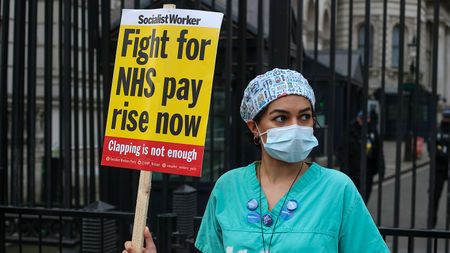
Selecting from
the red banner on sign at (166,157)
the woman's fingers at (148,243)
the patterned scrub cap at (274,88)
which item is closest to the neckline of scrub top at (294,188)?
the patterned scrub cap at (274,88)

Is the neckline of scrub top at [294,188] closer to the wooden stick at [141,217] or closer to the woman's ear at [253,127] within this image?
the woman's ear at [253,127]

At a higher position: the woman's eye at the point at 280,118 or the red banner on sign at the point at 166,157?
the woman's eye at the point at 280,118

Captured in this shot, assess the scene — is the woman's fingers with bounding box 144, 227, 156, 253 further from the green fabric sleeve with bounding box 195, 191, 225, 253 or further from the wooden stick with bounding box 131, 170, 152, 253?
the green fabric sleeve with bounding box 195, 191, 225, 253

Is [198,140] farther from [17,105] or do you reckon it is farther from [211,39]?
[17,105]

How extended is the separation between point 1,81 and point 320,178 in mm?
2933

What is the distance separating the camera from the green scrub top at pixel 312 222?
1960mm

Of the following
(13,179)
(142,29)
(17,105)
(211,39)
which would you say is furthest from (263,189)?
(13,179)

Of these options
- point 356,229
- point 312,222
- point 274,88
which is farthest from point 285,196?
point 274,88

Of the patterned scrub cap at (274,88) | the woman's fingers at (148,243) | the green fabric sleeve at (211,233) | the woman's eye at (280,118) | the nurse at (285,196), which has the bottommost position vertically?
the woman's fingers at (148,243)

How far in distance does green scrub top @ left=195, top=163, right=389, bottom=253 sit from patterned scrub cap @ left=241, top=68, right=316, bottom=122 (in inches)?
11.3

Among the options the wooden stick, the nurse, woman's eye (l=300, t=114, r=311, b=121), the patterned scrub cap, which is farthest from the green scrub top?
the wooden stick

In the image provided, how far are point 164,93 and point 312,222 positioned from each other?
97 cm

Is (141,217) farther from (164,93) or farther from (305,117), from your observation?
(305,117)

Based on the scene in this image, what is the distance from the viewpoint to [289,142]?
2043 mm
